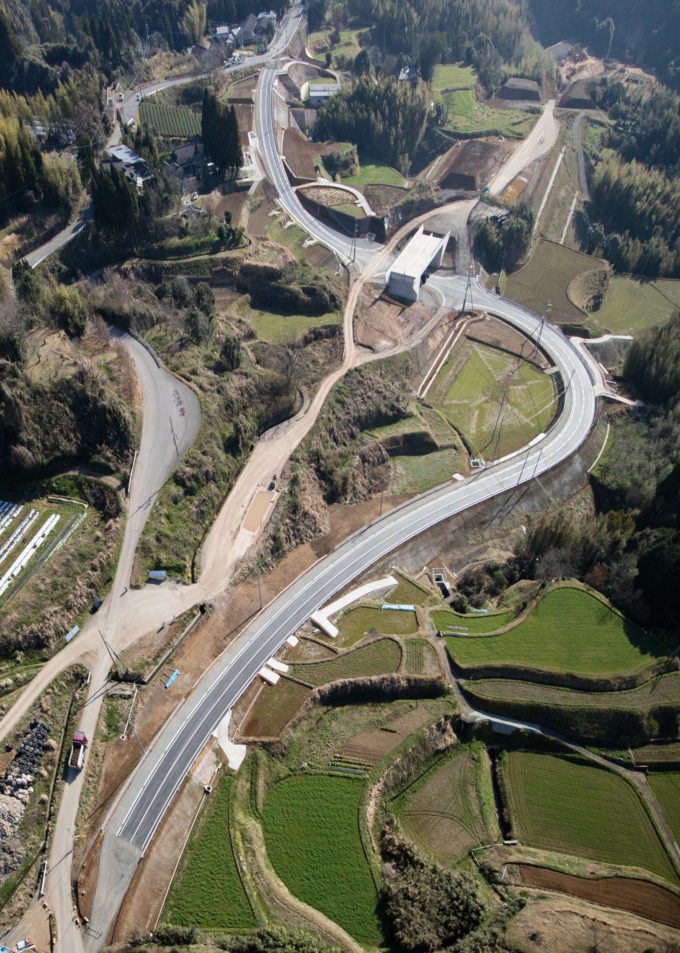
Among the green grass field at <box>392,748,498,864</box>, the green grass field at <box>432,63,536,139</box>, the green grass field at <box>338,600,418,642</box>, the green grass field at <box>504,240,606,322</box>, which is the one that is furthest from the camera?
the green grass field at <box>432,63,536,139</box>

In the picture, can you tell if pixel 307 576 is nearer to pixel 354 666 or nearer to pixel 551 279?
pixel 354 666

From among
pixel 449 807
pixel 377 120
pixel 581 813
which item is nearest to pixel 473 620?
pixel 449 807

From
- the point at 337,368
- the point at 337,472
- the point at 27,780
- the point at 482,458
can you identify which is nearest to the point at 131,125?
the point at 337,368

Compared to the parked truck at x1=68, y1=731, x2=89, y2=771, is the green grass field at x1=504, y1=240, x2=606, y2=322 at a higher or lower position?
higher

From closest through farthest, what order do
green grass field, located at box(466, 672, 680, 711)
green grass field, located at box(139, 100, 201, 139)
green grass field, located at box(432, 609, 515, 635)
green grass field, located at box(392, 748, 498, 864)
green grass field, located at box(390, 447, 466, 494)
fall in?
green grass field, located at box(392, 748, 498, 864)
green grass field, located at box(466, 672, 680, 711)
green grass field, located at box(432, 609, 515, 635)
green grass field, located at box(390, 447, 466, 494)
green grass field, located at box(139, 100, 201, 139)

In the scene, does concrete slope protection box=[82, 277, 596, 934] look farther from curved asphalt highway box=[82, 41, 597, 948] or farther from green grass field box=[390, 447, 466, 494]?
green grass field box=[390, 447, 466, 494]

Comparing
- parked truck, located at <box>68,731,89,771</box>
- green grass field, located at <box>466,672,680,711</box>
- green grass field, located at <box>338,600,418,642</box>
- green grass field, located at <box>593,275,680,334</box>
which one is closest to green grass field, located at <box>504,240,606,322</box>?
green grass field, located at <box>593,275,680,334</box>
